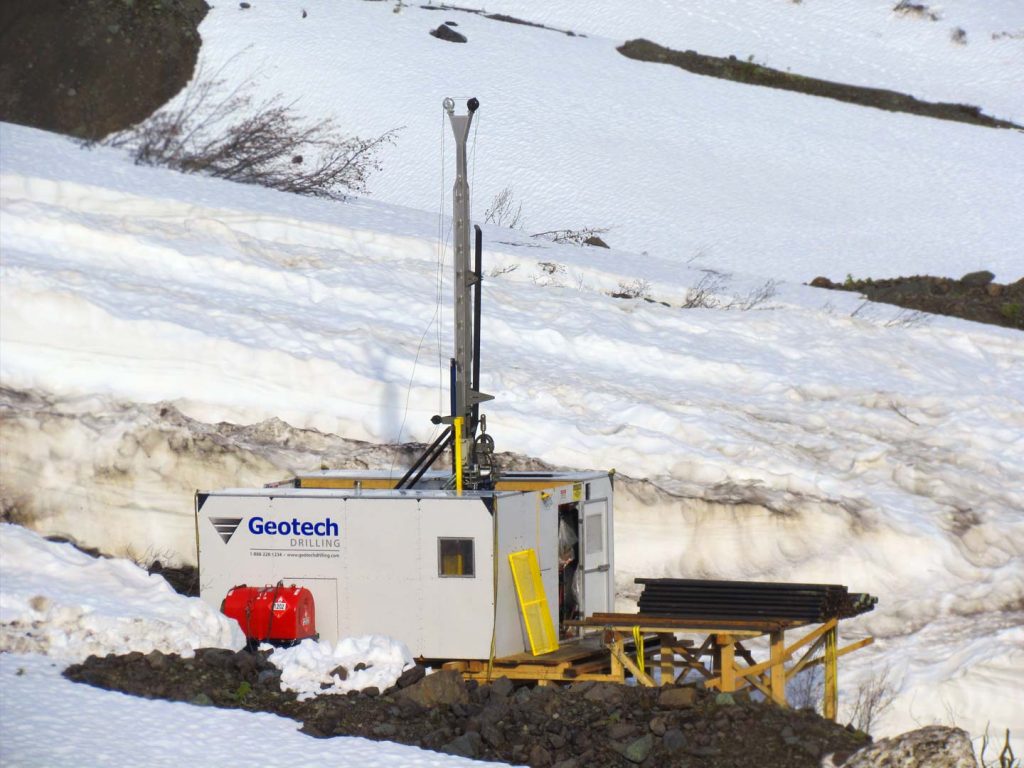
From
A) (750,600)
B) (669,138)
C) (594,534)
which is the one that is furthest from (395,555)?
(669,138)

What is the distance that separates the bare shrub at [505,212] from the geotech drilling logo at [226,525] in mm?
16746

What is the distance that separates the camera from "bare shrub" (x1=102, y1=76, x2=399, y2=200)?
2923 centimetres

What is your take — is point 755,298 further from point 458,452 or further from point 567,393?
point 458,452

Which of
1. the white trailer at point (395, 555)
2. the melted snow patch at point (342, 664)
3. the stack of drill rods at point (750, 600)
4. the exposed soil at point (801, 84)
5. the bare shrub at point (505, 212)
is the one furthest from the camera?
the exposed soil at point (801, 84)

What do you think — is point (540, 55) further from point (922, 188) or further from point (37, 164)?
point (37, 164)

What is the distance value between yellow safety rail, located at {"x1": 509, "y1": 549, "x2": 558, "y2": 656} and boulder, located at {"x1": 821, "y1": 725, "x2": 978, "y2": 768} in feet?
12.4

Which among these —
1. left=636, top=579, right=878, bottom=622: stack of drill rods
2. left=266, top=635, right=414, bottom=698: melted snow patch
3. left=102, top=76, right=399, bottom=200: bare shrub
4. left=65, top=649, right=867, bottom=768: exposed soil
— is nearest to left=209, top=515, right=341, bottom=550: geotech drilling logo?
left=266, top=635, right=414, bottom=698: melted snow patch

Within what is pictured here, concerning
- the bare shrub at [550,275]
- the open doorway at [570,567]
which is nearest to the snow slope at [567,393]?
the bare shrub at [550,275]

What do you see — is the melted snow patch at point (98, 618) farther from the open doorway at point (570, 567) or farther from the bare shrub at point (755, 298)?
the bare shrub at point (755, 298)

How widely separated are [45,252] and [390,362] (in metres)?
5.20

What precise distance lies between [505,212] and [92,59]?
40.0 feet

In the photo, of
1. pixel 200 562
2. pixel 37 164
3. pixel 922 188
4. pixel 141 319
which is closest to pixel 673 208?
pixel 922 188

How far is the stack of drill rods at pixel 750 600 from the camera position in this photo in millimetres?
14016

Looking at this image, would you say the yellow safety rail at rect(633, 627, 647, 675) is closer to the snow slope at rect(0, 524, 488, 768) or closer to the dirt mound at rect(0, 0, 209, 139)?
the snow slope at rect(0, 524, 488, 768)
